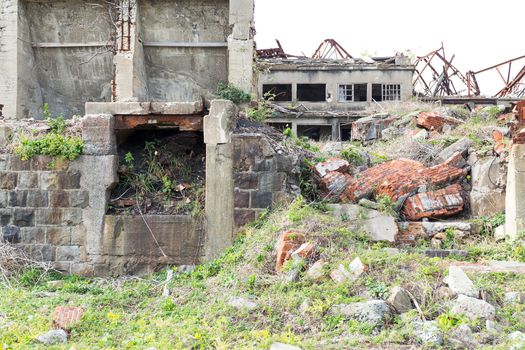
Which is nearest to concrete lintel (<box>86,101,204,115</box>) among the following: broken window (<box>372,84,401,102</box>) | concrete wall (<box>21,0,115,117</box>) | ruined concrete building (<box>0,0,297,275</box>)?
ruined concrete building (<box>0,0,297,275</box>)

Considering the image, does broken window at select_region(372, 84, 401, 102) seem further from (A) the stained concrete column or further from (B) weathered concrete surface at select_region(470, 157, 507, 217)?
(A) the stained concrete column

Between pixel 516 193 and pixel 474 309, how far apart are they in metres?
3.17

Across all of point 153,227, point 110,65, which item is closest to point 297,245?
point 153,227

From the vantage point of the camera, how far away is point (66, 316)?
210 inches

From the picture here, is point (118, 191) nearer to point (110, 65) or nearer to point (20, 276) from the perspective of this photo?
point (20, 276)

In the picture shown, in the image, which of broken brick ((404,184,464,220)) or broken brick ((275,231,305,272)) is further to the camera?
broken brick ((404,184,464,220))

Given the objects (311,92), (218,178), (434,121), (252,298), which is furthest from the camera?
(311,92)

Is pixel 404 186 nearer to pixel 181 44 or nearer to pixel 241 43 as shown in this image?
pixel 241 43

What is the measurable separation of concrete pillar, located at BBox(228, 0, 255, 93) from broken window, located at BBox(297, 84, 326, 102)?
10.9m

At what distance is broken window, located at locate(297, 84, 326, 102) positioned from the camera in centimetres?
2385

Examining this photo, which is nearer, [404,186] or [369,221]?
[369,221]

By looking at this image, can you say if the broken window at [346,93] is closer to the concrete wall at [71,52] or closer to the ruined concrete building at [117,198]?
the concrete wall at [71,52]

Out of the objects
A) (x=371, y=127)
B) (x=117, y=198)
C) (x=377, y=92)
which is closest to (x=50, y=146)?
(x=117, y=198)

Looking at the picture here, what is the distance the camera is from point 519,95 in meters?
22.7
